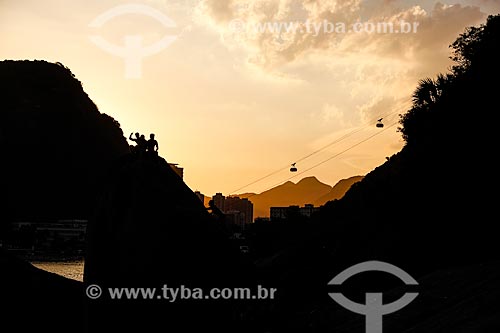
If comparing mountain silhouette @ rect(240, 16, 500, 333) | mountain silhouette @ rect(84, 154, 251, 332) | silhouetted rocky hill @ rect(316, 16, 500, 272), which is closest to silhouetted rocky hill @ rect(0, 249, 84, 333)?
mountain silhouette @ rect(84, 154, 251, 332)

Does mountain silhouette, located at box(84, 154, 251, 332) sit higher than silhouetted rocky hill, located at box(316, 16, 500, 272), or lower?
lower

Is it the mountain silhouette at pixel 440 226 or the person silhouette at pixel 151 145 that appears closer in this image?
the person silhouette at pixel 151 145

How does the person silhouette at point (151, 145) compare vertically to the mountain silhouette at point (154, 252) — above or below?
above

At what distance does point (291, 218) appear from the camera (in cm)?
7719

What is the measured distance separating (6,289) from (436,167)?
20.8 meters

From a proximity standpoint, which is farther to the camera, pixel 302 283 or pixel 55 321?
pixel 302 283

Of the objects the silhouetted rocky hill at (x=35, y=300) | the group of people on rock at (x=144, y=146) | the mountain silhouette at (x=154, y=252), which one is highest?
the group of people on rock at (x=144, y=146)

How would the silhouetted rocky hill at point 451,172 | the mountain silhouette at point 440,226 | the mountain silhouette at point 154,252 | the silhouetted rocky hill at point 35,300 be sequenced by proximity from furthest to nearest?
the silhouetted rocky hill at point 451,172
the mountain silhouette at point 440,226
the silhouetted rocky hill at point 35,300
the mountain silhouette at point 154,252

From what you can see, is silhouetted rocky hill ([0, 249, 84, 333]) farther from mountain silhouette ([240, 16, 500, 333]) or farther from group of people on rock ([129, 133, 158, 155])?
mountain silhouette ([240, 16, 500, 333])

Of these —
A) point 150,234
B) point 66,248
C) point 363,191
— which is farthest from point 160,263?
point 66,248

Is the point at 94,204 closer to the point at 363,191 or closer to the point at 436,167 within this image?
the point at 436,167

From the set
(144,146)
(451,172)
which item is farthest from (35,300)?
(451,172)

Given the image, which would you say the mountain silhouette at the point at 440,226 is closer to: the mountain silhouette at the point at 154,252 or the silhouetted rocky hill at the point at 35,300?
the mountain silhouette at the point at 154,252

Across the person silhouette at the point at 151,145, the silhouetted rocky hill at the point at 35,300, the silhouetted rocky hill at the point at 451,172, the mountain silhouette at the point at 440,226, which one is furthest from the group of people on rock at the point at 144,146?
the silhouetted rocky hill at the point at 451,172
